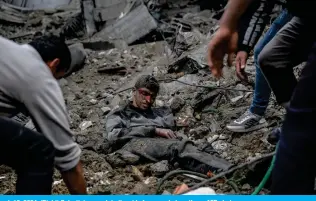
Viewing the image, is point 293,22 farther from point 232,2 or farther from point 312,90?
point 312,90

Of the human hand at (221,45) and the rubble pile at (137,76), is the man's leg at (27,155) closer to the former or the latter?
the human hand at (221,45)

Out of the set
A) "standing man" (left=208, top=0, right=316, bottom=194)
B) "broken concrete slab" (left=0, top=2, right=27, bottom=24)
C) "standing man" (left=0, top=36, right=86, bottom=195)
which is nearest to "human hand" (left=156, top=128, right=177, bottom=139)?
"standing man" (left=0, top=36, right=86, bottom=195)

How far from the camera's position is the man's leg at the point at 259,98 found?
3348 mm

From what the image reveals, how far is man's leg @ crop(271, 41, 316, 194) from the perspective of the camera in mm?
1788

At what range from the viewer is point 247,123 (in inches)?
151

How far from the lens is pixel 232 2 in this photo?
1971mm

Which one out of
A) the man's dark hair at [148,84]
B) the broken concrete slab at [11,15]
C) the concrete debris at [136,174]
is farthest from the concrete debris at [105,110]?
the broken concrete slab at [11,15]

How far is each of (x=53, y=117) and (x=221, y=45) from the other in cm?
82

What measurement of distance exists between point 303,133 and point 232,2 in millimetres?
626

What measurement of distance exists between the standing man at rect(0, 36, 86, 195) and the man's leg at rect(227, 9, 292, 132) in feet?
5.66

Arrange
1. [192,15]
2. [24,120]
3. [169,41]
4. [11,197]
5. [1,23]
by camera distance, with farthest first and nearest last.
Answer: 1. [1,23]
2. [192,15]
3. [169,41]
4. [24,120]
5. [11,197]

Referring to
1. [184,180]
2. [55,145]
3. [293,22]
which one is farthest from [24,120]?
[293,22]

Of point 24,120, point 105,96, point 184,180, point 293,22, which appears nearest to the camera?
point 293,22

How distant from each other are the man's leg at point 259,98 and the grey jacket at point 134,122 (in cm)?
66
